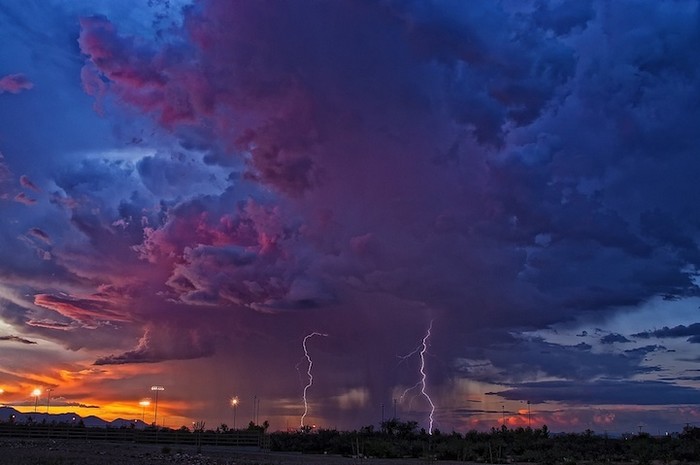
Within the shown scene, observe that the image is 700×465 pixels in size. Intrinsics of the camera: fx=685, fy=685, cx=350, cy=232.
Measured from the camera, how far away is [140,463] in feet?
150

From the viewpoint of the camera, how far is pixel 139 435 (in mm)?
88875

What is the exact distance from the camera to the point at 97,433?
91125 millimetres

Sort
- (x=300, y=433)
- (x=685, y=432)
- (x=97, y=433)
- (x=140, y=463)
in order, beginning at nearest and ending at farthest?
(x=140, y=463) < (x=97, y=433) < (x=300, y=433) < (x=685, y=432)

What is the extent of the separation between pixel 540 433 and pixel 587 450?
63.3 ft

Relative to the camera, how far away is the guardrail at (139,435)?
84.4 metres

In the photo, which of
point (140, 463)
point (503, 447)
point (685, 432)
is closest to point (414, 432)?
point (503, 447)

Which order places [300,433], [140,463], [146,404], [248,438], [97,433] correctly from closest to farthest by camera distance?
1. [140,463]
2. [248,438]
3. [97,433]
4. [300,433]
5. [146,404]

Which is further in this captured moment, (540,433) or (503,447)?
(540,433)

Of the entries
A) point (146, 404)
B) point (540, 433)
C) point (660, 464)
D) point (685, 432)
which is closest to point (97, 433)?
point (146, 404)

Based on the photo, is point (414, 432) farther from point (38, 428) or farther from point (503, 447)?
point (38, 428)

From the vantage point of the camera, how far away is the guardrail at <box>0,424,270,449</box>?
84375mm

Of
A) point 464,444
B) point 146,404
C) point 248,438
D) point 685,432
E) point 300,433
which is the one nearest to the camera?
point 464,444

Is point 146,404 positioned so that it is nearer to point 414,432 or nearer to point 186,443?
point 186,443

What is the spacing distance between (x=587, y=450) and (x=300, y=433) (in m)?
39.3
